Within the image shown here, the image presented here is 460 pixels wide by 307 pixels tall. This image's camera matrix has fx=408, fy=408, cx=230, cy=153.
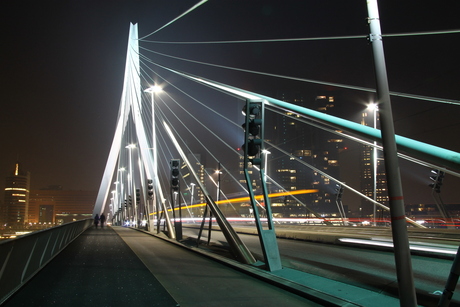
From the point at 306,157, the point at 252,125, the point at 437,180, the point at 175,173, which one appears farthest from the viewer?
the point at 306,157

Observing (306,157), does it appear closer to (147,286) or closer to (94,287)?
(147,286)

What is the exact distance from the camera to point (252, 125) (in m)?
9.30

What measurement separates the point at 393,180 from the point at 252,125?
15.0 feet

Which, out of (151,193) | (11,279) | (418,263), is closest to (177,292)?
(11,279)

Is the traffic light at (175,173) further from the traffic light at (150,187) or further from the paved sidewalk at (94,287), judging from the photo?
the traffic light at (150,187)

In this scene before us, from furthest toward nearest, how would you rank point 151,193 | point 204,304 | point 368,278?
point 151,193, point 368,278, point 204,304

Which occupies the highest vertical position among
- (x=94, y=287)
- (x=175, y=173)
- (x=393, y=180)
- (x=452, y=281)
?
(x=175, y=173)

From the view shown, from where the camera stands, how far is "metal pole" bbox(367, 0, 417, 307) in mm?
4898

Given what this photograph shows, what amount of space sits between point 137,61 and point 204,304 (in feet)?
106

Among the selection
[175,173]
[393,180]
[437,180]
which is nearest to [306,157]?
[437,180]

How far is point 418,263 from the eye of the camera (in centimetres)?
924

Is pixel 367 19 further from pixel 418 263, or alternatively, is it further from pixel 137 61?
pixel 137 61

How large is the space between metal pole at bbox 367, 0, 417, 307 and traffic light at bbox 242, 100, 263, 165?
13.3 feet

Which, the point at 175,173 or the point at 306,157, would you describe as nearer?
the point at 175,173
